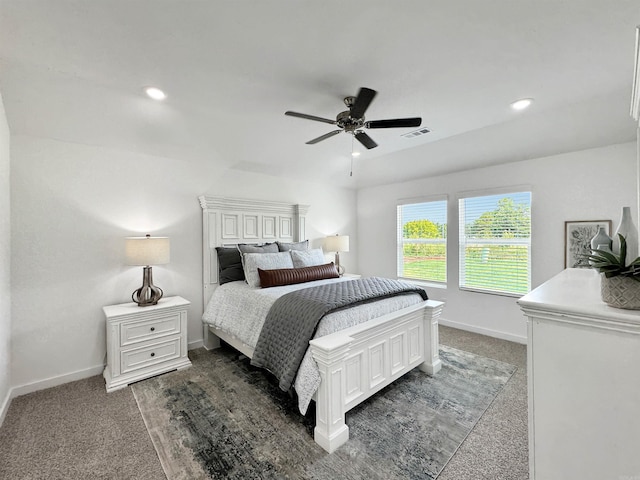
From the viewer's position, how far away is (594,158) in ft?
10.2

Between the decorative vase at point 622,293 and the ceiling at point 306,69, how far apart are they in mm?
1463

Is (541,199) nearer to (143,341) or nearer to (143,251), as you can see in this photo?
(143,251)

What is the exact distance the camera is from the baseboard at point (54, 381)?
248 centimetres

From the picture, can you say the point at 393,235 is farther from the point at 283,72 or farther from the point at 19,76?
the point at 19,76

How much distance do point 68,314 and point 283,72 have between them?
3.05 metres

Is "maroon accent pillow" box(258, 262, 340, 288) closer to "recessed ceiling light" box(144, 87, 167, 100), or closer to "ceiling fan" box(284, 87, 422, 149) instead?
"ceiling fan" box(284, 87, 422, 149)

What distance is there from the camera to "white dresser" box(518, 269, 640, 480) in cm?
93

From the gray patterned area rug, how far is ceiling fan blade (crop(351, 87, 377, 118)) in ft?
7.62

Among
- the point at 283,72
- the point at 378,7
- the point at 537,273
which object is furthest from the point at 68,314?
the point at 537,273

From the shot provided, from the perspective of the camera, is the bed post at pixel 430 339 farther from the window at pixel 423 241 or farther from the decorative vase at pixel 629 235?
the window at pixel 423 241

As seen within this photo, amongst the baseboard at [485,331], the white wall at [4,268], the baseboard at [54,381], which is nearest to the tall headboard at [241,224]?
the baseboard at [54,381]

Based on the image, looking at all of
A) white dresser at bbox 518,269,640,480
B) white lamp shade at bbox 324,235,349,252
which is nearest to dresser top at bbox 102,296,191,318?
white lamp shade at bbox 324,235,349,252

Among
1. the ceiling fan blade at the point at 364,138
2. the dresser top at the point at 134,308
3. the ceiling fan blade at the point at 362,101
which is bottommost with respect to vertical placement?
the dresser top at the point at 134,308

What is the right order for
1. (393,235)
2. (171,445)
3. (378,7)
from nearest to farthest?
(378,7)
(171,445)
(393,235)
